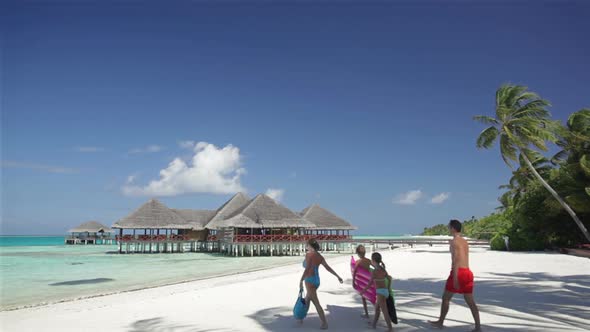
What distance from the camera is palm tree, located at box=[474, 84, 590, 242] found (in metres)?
17.5

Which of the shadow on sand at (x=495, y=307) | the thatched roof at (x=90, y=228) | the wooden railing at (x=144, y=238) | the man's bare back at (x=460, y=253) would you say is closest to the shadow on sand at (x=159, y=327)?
the shadow on sand at (x=495, y=307)

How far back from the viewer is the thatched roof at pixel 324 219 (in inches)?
1574

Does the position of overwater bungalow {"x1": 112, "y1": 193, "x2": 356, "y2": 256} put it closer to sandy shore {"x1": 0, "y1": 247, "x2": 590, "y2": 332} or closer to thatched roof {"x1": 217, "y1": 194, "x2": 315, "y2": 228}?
thatched roof {"x1": 217, "y1": 194, "x2": 315, "y2": 228}

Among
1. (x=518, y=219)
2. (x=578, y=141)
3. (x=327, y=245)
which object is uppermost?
(x=578, y=141)

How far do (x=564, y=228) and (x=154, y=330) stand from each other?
25.7 m

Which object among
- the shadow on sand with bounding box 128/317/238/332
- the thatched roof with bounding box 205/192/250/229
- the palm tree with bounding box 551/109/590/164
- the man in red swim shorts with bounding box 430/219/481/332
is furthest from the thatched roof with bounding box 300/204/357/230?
the man in red swim shorts with bounding box 430/219/481/332

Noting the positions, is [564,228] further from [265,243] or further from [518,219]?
[265,243]

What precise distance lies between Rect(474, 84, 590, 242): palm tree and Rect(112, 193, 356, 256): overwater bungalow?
18.5 meters

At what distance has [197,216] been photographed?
144 ft

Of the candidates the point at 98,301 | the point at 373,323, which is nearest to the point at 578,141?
the point at 373,323

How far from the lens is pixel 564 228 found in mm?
24000

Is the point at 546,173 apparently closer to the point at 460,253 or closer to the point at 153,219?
the point at 460,253

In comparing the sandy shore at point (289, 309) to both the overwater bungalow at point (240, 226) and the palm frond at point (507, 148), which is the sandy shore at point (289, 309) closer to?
the palm frond at point (507, 148)

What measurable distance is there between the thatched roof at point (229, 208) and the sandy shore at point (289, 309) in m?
25.4
